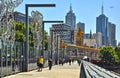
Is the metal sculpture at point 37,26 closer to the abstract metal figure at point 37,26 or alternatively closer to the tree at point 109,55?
the abstract metal figure at point 37,26

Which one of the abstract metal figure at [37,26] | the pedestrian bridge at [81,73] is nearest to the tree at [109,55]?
the abstract metal figure at [37,26]

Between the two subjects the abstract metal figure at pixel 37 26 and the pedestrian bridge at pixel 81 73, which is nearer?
the pedestrian bridge at pixel 81 73

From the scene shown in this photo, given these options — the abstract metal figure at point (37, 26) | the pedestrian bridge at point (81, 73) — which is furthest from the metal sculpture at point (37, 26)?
the pedestrian bridge at point (81, 73)

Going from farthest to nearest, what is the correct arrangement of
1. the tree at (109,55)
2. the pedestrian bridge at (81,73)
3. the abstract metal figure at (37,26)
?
the tree at (109,55)
the abstract metal figure at (37,26)
the pedestrian bridge at (81,73)

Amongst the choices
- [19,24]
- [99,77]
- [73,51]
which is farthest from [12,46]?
[73,51]

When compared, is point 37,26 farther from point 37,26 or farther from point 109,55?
point 109,55

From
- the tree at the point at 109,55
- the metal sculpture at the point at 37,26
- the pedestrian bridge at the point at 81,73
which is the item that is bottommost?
the tree at the point at 109,55

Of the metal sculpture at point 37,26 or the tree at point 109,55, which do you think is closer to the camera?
the metal sculpture at point 37,26

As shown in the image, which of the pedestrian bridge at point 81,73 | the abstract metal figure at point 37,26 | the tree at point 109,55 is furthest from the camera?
the tree at point 109,55

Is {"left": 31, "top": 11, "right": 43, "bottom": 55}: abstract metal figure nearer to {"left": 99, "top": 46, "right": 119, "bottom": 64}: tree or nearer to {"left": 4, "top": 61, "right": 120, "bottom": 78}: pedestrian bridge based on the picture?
{"left": 4, "top": 61, "right": 120, "bottom": 78}: pedestrian bridge

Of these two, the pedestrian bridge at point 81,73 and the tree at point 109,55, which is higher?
the pedestrian bridge at point 81,73

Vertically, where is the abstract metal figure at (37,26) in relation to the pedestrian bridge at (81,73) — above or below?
above

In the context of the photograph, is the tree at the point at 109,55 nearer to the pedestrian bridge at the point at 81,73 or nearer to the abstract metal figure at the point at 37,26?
the abstract metal figure at the point at 37,26

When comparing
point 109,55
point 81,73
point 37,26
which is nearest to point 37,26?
point 37,26
